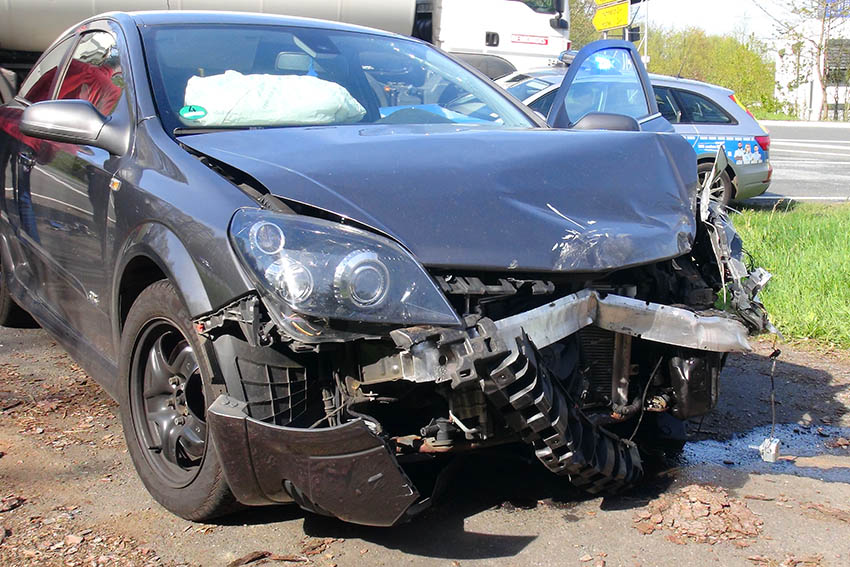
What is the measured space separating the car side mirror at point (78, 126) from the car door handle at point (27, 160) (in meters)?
0.77

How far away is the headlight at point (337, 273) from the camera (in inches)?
94.0

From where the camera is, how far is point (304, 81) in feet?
12.6

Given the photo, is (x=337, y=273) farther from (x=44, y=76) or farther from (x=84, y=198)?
(x=44, y=76)

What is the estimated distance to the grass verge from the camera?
5699 millimetres

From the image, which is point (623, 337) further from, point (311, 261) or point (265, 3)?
point (265, 3)

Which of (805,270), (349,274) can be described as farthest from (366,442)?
(805,270)

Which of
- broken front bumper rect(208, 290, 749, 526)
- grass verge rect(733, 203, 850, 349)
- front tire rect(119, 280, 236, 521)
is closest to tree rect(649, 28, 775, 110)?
grass verge rect(733, 203, 850, 349)

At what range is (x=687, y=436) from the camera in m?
3.94

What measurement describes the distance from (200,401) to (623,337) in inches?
55.3

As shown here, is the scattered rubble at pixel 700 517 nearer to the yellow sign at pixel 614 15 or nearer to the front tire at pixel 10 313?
the front tire at pixel 10 313

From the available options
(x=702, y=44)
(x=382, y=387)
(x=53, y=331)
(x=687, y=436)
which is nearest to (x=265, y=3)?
(x=53, y=331)

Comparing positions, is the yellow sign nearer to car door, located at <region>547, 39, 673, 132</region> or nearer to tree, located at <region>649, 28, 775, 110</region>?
car door, located at <region>547, 39, 673, 132</region>

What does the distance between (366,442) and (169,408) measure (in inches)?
40.9

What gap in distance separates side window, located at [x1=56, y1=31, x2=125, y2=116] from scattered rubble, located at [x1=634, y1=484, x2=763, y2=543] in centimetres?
252
